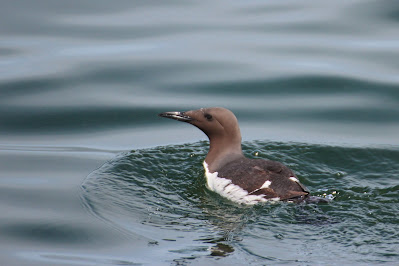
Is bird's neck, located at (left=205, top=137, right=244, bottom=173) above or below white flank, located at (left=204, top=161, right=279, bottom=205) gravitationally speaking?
above

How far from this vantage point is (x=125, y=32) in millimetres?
14250

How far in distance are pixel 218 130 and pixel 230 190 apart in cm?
106

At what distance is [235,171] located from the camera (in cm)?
812

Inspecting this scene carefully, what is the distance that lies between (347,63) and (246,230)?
6578 mm

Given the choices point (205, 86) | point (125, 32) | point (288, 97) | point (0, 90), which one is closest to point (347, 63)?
point (288, 97)

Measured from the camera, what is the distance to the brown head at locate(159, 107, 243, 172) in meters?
8.68

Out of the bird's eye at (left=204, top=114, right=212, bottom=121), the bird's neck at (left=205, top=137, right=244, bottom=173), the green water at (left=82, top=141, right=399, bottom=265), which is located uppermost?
the bird's eye at (left=204, top=114, right=212, bottom=121)

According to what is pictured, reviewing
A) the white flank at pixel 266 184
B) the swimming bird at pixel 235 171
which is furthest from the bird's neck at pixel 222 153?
the white flank at pixel 266 184

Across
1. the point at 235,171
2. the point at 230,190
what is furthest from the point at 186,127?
the point at 230,190

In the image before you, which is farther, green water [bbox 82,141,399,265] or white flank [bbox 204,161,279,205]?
white flank [bbox 204,161,279,205]

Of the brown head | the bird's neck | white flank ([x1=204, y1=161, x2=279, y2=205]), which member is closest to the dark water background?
white flank ([x1=204, y1=161, x2=279, y2=205])

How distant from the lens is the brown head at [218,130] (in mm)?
8680

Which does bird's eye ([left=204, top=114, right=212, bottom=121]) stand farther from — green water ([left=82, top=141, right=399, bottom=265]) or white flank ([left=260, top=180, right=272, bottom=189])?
white flank ([left=260, top=180, right=272, bottom=189])

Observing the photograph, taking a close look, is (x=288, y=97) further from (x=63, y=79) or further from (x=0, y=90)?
(x=0, y=90)
